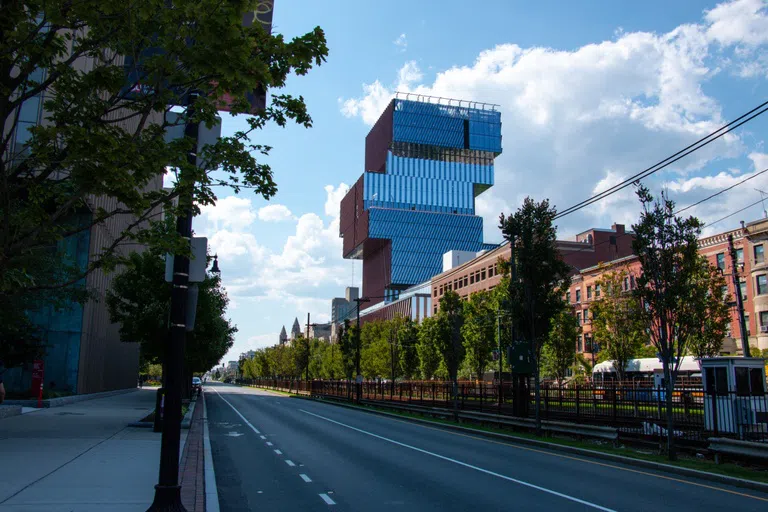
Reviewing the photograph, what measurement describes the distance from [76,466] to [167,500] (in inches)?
235

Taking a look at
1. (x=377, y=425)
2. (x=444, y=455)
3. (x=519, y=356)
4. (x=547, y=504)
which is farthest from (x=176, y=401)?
(x=377, y=425)

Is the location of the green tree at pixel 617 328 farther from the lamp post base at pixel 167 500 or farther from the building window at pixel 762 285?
the lamp post base at pixel 167 500

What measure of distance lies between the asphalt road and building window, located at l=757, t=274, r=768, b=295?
39.7m

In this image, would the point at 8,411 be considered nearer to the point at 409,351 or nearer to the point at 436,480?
the point at 436,480

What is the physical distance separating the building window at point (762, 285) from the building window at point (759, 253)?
126cm

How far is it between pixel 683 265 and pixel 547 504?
9276mm

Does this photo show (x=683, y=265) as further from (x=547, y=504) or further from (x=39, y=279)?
(x=39, y=279)

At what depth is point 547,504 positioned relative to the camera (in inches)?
409

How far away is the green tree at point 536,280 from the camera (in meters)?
23.8

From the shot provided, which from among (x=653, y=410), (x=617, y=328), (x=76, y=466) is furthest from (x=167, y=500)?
(x=617, y=328)

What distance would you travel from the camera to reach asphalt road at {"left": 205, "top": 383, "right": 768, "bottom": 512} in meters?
10.5

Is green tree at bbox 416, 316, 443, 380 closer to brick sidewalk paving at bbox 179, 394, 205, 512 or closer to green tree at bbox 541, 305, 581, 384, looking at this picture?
green tree at bbox 541, 305, 581, 384

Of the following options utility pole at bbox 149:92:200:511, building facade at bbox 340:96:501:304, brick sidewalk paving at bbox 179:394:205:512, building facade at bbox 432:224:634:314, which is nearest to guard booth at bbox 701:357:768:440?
brick sidewalk paving at bbox 179:394:205:512

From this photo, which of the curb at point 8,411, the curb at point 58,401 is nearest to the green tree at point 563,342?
the curb at point 58,401
